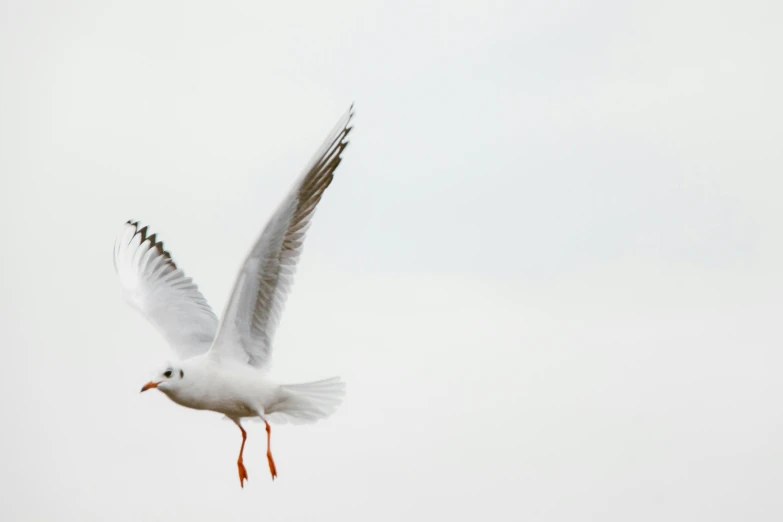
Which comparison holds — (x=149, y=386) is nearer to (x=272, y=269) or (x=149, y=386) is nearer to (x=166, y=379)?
(x=166, y=379)

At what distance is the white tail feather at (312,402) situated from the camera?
11.0 m

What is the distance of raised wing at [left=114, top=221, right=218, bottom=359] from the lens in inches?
462

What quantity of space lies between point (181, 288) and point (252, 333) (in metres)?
2.06

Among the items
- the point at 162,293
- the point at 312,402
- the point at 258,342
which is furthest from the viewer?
the point at 162,293

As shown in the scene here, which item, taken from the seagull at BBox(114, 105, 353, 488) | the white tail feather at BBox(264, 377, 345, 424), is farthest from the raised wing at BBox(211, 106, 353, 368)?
the white tail feather at BBox(264, 377, 345, 424)

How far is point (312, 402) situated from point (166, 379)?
1.34 meters

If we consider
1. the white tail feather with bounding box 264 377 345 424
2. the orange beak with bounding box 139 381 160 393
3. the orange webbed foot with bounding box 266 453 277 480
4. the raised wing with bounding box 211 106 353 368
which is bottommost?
the orange webbed foot with bounding box 266 453 277 480

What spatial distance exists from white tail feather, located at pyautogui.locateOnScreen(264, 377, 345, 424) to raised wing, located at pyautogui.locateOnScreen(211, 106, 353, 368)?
14.6 inches

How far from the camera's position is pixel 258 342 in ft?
35.4

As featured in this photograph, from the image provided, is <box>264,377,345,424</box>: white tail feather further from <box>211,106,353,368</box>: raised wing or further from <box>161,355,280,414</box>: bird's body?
<box>211,106,353,368</box>: raised wing

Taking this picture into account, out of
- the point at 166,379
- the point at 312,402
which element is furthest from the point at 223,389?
the point at 312,402

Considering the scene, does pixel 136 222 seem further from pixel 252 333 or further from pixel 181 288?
pixel 252 333

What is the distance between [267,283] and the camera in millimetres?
10414

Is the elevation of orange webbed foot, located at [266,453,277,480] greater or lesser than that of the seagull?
lesser
